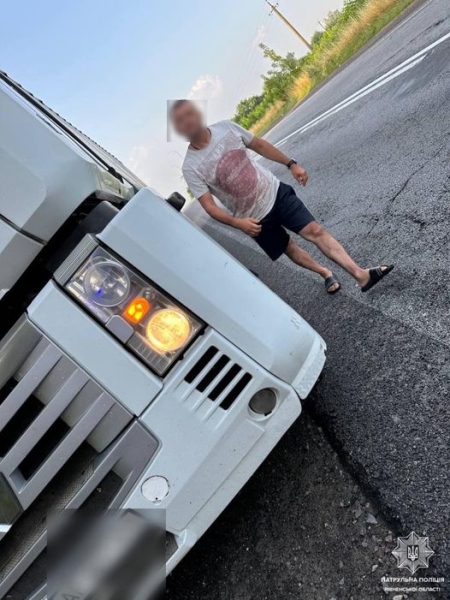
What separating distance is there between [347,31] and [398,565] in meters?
17.6

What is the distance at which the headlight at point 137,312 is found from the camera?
174 cm

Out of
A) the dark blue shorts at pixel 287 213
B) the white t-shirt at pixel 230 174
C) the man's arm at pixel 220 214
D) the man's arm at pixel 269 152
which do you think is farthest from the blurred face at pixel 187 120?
the dark blue shorts at pixel 287 213

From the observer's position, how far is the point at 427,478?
1788 millimetres

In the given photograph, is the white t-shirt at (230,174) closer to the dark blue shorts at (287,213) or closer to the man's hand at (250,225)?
the dark blue shorts at (287,213)

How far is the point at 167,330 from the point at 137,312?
0.13 m

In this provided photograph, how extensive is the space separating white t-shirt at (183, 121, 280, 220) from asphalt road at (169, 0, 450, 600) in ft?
2.96

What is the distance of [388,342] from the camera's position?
254 cm

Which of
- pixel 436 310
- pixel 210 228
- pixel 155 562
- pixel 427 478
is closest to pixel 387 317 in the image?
pixel 436 310

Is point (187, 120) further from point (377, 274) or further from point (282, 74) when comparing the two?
point (282, 74)

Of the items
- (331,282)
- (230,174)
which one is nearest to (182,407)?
(230,174)

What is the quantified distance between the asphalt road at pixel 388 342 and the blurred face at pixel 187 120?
147 cm

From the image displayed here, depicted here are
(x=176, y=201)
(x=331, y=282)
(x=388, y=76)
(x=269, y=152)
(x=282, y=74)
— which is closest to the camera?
(x=176, y=201)

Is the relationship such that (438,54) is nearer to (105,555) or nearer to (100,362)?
(100,362)

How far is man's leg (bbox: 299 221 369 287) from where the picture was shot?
119 inches
